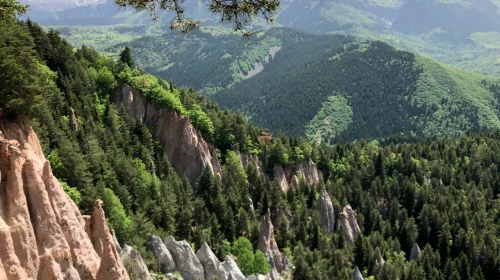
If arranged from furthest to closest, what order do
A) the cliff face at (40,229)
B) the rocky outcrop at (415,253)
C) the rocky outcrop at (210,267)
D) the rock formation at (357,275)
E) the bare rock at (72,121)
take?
1. the rocky outcrop at (415,253)
2. the rock formation at (357,275)
3. the bare rock at (72,121)
4. the rocky outcrop at (210,267)
5. the cliff face at (40,229)

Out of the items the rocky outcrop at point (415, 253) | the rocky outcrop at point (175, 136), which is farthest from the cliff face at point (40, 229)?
the rocky outcrop at point (415, 253)

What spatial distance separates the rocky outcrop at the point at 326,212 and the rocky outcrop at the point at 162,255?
158 ft

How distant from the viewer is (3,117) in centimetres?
3403

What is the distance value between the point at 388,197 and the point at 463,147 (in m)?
55.1

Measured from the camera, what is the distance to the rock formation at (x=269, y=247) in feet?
228

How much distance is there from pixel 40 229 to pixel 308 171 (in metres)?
83.2

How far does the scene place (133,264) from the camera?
40.7 m

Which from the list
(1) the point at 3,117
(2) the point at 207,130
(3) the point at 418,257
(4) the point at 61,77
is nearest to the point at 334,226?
(3) the point at 418,257

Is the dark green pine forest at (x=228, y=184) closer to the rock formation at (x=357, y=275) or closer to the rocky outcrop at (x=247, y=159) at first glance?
the rocky outcrop at (x=247, y=159)

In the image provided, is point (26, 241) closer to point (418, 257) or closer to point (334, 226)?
point (334, 226)

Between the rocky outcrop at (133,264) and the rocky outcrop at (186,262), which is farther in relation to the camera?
the rocky outcrop at (186,262)

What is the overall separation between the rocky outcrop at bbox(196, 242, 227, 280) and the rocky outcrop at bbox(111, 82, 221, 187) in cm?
2992

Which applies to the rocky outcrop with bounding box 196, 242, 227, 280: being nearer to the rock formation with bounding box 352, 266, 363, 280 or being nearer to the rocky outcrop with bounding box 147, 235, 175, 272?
the rocky outcrop with bounding box 147, 235, 175, 272

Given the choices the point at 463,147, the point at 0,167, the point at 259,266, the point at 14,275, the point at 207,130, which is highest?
the point at 0,167
